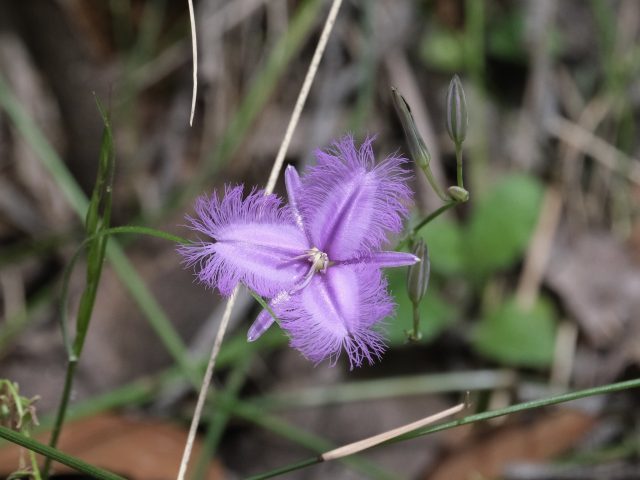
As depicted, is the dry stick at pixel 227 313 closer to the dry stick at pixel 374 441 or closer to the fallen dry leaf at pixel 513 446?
the dry stick at pixel 374 441

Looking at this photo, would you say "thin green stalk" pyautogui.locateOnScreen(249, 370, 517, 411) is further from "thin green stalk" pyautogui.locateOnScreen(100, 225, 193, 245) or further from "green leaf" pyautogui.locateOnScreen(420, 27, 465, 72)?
"thin green stalk" pyautogui.locateOnScreen(100, 225, 193, 245)

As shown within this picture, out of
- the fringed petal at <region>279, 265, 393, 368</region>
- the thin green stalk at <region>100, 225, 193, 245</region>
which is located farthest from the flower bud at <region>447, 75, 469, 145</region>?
the thin green stalk at <region>100, 225, 193, 245</region>

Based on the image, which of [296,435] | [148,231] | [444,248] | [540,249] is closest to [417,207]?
[444,248]

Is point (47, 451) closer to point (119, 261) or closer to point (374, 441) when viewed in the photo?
point (374, 441)

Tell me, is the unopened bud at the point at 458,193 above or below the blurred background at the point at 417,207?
below

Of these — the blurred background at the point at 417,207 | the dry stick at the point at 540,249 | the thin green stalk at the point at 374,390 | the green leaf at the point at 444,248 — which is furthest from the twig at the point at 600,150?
the thin green stalk at the point at 374,390
